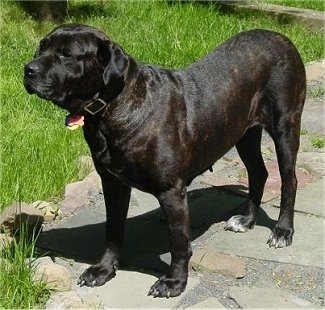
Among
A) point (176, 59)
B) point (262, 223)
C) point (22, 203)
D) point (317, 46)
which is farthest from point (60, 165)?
point (317, 46)

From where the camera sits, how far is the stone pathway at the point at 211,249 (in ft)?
13.6

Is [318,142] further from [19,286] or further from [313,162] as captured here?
[19,286]

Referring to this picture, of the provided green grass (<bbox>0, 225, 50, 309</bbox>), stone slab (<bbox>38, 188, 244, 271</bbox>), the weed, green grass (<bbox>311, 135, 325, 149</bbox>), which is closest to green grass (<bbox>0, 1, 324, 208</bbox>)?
stone slab (<bbox>38, 188, 244, 271</bbox>)

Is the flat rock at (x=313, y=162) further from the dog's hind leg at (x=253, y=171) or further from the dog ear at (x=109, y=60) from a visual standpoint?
the dog ear at (x=109, y=60)

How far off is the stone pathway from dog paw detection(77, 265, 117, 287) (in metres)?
0.04

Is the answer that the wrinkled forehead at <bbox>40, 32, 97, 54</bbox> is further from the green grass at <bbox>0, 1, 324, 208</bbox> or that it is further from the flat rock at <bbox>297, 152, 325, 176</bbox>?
the flat rock at <bbox>297, 152, 325, 176</bbox>

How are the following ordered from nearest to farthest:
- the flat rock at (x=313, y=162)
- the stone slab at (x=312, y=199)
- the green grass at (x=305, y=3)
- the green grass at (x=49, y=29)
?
1. the stone slab at (x=312, y=199)
2. the green grass at (x=49, y=29)
3. the flat rock at (x=313, y=162)
4. the green grass at (x=305, y=3)

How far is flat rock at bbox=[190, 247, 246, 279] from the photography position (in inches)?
174

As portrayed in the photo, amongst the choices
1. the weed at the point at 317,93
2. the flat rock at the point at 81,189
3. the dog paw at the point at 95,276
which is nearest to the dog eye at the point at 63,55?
the dog paw at the point at 95,276

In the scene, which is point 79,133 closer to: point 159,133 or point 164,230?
point 164,230

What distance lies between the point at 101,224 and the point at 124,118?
128 cm

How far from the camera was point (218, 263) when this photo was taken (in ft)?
14.6

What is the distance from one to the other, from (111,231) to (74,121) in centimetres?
84

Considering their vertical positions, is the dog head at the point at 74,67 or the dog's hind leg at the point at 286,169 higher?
the dog head at the point at 74,67
